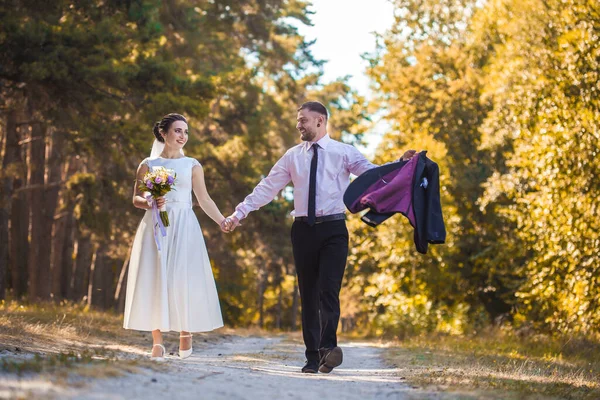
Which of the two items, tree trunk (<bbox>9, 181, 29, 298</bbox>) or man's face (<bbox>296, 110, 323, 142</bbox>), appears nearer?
man's face (<bbox>296, 110, 323, 142</bbox>)

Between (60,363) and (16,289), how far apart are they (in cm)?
1847

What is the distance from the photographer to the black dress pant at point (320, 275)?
895 centimetres

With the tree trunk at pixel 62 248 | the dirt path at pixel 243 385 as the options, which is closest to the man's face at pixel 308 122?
the dirt path at pixel 243 385

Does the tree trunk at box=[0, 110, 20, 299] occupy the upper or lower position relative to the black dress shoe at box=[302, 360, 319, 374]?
upper

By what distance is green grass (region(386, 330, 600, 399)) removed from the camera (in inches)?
288

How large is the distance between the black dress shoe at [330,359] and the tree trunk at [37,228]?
1476 centimetres

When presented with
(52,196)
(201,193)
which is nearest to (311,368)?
(201,193)

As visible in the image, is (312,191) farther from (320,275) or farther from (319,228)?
(320,275)

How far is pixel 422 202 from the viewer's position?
9.48m

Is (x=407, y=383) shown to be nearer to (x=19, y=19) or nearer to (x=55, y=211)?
(x=19, y=19)

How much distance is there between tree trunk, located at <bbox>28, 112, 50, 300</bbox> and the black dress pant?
1445 cm

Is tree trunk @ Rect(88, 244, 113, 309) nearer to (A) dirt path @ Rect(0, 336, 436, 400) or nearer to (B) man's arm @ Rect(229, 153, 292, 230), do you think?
(B) man's arm @ Rect(229, 153, 292, 230)

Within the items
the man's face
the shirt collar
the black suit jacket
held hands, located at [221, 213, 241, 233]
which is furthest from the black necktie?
held hands, located at [221, 213, 241, 233]

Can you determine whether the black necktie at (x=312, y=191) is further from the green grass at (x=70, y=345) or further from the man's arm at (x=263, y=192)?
the green grass at (x=70, y=345)
